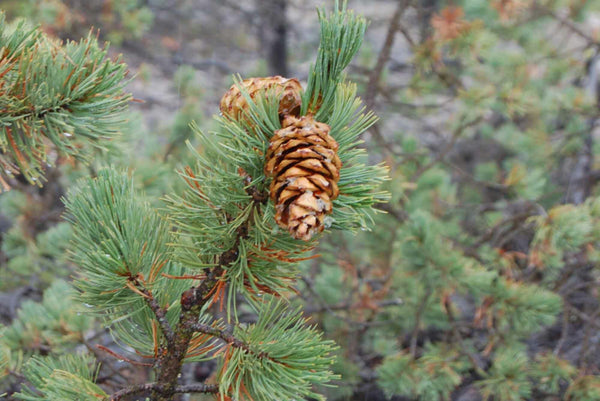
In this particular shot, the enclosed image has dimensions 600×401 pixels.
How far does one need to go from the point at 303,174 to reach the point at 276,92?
143mm

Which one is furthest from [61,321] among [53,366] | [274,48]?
[274,48]

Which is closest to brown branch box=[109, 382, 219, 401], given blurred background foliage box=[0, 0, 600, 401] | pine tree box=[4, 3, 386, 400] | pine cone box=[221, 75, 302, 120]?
pine tree box=[4, 3, 386, 400]

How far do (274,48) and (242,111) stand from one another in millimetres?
3405

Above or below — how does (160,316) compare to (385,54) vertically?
below

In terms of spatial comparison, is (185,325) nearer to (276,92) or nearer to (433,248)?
(276,92)

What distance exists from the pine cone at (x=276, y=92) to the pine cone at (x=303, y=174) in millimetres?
49

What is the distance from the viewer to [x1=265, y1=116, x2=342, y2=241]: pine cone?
59 centimetres

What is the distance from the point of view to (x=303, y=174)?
60cm

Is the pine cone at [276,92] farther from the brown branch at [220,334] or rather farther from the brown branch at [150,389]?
the brown branch at [150,389]

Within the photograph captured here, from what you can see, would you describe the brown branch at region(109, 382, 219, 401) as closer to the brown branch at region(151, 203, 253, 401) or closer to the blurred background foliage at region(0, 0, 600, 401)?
the brown branch at region(151, 203, 253, 401)

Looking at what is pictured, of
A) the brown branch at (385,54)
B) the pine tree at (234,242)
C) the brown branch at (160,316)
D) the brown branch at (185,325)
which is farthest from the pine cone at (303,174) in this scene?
the brown branch at (385,54)

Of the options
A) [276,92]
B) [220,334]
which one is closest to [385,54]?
[276,92]

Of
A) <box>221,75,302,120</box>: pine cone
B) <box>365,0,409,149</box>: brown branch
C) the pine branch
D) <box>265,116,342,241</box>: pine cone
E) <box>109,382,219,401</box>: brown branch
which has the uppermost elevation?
<box>365,0,409,149</box>: brown branch

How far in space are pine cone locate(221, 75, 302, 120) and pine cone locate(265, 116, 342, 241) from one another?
0.16 ft
